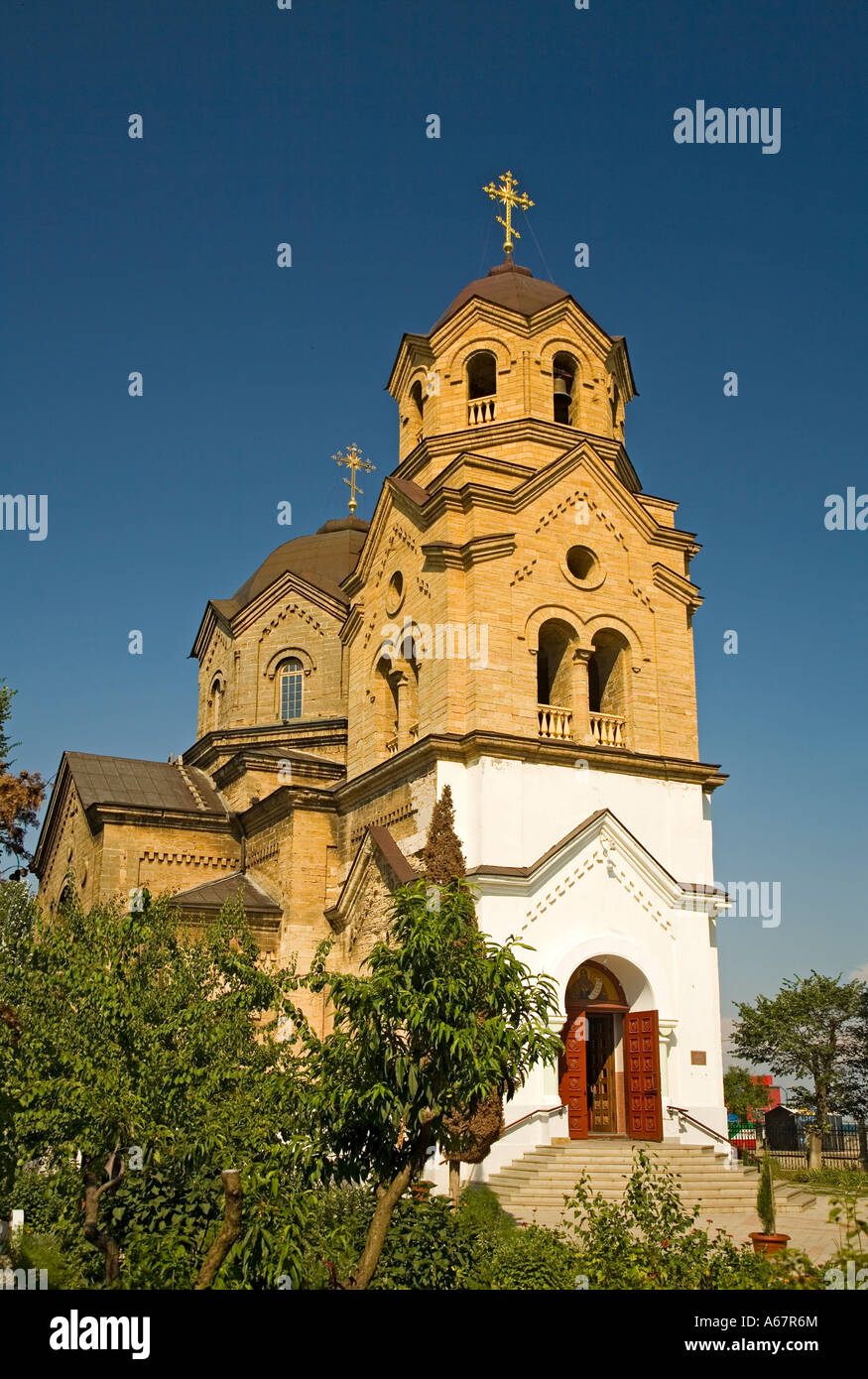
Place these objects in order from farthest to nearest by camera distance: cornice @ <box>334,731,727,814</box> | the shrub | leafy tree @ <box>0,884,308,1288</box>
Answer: cornice @ <box>334,731,727,814</box>
the shrub
leafy tree @ <box>0,884,308,1288</box>

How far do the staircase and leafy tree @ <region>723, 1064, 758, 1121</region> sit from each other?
1870 centimetres

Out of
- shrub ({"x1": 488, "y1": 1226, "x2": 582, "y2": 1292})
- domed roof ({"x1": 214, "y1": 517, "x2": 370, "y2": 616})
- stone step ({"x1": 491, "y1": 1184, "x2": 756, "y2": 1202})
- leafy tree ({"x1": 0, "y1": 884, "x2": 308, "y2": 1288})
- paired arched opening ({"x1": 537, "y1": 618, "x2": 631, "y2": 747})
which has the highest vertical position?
domed roof ({"x1": 214, "y1": 517, "x2": 370, "y2": 616})

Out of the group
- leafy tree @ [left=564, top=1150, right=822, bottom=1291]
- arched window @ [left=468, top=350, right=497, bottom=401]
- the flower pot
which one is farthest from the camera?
arched window @ [left=468, top=350, right=497, bottom=401]

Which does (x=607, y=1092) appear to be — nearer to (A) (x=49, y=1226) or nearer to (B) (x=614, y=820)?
(B) (x=614, y=820)

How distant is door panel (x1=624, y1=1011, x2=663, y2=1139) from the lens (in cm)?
1831

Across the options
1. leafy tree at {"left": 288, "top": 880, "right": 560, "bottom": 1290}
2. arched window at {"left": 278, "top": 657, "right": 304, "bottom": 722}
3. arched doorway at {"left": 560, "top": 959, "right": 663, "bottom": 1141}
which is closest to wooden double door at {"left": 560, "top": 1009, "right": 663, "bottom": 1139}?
arched doorway at {"left": 560, "top": 959, "right": 663, "bottom": 1141}

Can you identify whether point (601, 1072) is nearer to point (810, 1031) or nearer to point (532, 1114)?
point (532, 1114)

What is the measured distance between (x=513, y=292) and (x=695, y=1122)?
15104 mm

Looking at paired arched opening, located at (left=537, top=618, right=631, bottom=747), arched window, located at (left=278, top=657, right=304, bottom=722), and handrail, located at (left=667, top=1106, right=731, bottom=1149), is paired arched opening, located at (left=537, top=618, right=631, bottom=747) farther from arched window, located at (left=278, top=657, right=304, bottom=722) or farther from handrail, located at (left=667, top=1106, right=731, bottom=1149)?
arched window, located at (left=278, top=657, right=304, bottom=722)
